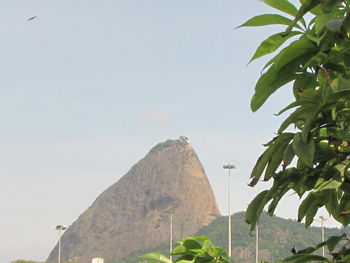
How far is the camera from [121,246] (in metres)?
186

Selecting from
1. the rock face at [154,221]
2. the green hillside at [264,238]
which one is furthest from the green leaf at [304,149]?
→ the rock face at [154,221]

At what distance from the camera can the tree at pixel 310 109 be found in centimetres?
344

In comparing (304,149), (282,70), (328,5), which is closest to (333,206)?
(304,149)

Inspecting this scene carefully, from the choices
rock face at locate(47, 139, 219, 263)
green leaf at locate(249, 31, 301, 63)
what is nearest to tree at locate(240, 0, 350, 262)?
green leaf at locate(249, 31, 301, 63)

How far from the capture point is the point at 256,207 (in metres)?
3.86

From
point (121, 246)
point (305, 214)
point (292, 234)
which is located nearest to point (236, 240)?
point (292, 234)

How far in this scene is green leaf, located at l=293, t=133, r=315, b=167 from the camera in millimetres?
3398

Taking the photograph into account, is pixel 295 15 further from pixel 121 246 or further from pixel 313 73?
pixel 121 246

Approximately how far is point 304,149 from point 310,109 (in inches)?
11.4

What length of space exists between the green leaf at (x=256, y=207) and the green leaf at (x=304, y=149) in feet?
1.41

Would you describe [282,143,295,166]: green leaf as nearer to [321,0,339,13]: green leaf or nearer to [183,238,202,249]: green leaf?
[321,0,339,13]: green leaf

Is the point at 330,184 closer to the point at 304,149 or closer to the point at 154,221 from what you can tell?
the point at 304,149

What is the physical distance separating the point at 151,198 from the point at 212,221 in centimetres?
1934

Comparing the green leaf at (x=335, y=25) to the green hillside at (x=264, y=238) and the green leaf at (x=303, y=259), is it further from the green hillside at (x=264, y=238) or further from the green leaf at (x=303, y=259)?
the green hillside at (x=264, y=238)
